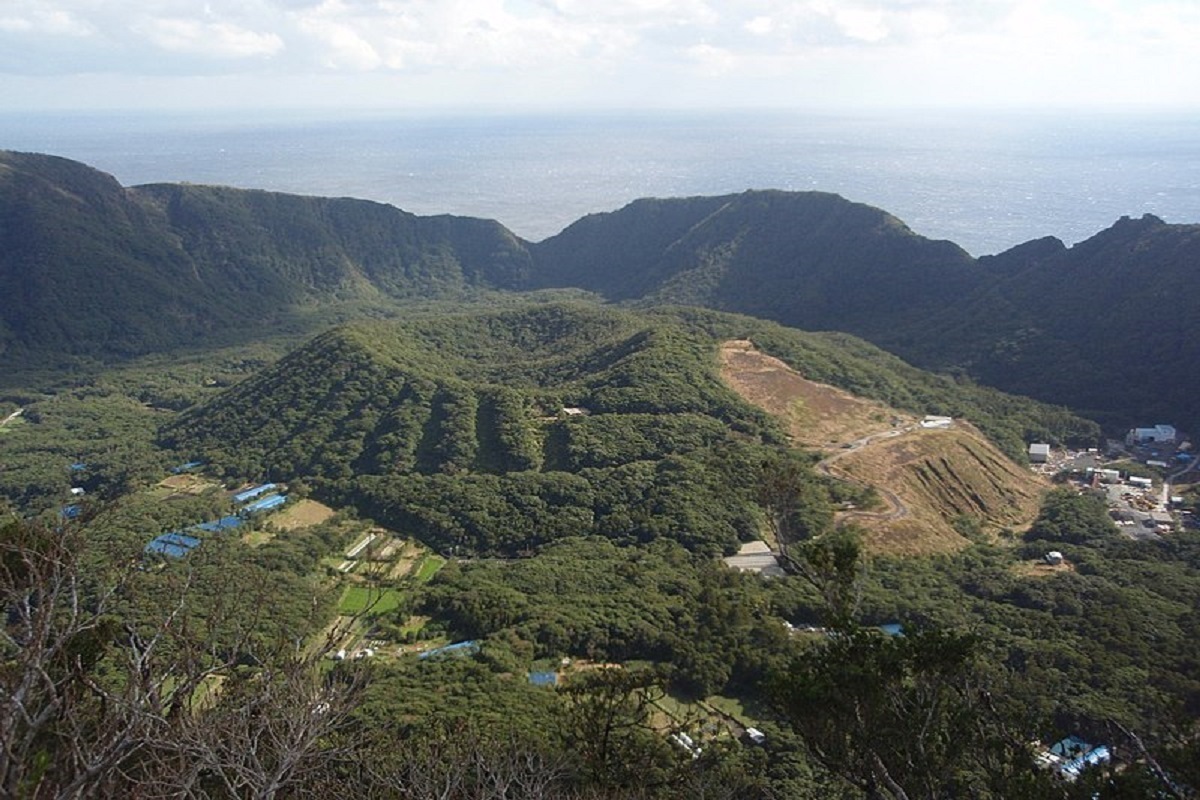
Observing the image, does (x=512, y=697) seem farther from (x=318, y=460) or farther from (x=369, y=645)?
(x=318, y=460)

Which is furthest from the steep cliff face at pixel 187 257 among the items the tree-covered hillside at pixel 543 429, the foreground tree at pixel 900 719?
the foreground tree at pixel 900 719

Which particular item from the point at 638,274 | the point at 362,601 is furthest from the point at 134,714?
the point at 638,274

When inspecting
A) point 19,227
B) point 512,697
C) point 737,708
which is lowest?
point 737,708

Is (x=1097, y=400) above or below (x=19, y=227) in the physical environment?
below

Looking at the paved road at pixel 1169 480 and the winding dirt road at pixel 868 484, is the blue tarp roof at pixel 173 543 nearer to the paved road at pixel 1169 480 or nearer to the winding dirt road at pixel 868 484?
the winding dirt road at pixel 868 484

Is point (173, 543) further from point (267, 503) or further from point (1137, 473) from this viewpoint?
point (1137, 473)

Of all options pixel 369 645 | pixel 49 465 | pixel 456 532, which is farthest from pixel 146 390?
pixel 369 645

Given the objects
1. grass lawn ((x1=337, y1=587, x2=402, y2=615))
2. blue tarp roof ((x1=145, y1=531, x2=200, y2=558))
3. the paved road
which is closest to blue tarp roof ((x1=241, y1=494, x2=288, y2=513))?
blue tarp roof ((x1=145, y1=531, x2=200, y2=558))

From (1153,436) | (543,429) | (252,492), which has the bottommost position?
(1153,436)
